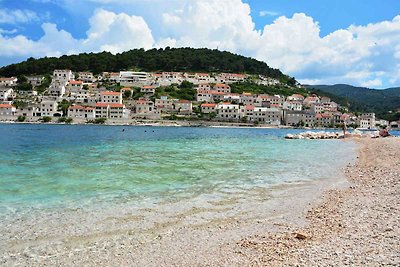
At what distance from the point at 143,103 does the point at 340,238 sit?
346 feet

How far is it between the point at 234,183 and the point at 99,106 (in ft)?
315

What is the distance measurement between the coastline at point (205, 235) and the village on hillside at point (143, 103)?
9399 cm

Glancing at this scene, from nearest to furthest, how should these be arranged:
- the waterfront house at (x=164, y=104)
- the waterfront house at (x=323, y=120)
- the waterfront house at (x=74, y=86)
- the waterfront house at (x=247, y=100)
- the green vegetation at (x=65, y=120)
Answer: the green vegetation at (x=65, y=120) < the waterfront house at (x=164, y=104) < the waterfront house at (x=323, y=120) < the waterfront house at (x=74, y=86) < the waterfront house at (x=247, y=100)

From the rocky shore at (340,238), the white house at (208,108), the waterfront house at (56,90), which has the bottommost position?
the rocky shore at (340,238)

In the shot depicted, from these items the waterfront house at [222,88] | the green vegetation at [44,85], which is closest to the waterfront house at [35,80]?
the green vegetation at [44,85]

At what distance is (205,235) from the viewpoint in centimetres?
753

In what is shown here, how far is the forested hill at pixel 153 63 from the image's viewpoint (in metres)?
152

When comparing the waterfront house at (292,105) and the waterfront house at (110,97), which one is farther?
the waterfront house at (292,105)

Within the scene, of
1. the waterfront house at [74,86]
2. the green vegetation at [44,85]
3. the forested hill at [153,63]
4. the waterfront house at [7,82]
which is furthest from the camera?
the forested hill at [153,63]

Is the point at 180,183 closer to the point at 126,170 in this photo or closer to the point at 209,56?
the point at 126,170

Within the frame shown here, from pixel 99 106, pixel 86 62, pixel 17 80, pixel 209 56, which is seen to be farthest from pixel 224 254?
pixel 209 56

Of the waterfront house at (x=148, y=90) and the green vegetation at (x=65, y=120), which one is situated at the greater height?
the waterfront house at (x=148, y=90)

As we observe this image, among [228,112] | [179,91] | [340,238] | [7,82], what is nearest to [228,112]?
[228,112]

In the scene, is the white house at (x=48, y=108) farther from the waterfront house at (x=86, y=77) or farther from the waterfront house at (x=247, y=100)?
the waterfront house at (x=247, y=100)
